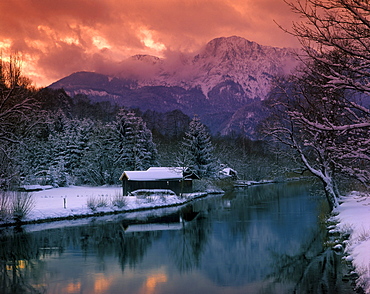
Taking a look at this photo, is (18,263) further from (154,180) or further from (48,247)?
(154,180)

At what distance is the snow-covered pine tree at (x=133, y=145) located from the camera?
72.5 meters

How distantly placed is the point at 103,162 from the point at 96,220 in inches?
1566

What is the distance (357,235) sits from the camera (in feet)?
61.2

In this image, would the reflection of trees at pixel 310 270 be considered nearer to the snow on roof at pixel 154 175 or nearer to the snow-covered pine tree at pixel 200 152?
the snow on roof at pixel 154 175

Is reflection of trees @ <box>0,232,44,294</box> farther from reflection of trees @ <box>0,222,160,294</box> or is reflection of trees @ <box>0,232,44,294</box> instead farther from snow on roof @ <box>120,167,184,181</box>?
snow on roof @ <box>120,167,184,181</box>

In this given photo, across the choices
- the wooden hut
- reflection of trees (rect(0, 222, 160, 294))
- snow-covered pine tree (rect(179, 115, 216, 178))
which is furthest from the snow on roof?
reflection of trees (rect(0, 222, 160, 294))

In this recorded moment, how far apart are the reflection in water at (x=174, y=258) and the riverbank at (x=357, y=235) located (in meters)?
0.80

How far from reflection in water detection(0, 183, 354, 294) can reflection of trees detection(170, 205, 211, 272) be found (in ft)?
0.16

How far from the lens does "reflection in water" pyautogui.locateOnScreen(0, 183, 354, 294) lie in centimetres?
1504

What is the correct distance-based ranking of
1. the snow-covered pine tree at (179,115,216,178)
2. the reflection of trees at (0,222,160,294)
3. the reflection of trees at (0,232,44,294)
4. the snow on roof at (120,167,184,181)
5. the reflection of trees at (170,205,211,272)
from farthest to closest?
the snow-covered pine tree at (179,115,216,178) → the snow on roof at (120,167,184,181) → the reflection of trees at (170,205,211,272) → the reflection of trees at (0,222,160,294) → the reflection of trees at (0,232,44,294)

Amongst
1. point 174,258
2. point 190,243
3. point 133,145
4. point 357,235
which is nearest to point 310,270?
point 357,235

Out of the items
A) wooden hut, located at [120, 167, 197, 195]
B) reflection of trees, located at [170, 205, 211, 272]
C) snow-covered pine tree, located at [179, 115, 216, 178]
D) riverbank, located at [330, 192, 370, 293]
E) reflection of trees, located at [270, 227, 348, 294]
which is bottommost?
reflection of trees, located at [270, 227, 348, 294]

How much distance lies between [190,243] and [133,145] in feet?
170

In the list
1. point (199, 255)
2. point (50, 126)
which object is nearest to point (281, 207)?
point (199, 255)
